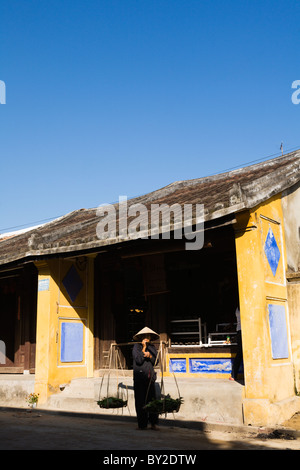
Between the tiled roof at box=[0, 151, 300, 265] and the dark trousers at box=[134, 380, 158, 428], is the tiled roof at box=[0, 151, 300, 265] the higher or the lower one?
the higher one

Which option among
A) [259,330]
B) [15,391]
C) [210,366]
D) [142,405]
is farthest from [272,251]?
[15,391]

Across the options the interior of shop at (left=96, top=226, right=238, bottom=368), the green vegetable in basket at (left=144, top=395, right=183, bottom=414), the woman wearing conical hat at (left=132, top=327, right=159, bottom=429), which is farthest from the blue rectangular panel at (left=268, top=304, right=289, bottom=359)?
the woman wearing conical hat at (left=132, top=327, right=159, bottom=429)

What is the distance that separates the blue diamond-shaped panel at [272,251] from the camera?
29.1 feet

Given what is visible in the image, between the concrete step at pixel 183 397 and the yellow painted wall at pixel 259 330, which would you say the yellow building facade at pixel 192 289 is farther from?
the concrete step at pixel 183 397

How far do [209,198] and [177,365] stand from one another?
4027 mm

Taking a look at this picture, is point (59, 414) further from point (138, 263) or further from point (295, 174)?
point (295, 174)

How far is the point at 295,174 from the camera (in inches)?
403

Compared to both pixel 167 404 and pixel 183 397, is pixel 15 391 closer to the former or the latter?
pixel 167 404

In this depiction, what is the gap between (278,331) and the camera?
28.7 ft

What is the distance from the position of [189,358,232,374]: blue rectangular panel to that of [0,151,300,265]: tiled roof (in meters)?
3.39

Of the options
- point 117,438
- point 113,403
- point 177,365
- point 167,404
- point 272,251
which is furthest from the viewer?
point 177,365

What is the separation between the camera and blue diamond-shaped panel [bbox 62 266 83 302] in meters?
11.7

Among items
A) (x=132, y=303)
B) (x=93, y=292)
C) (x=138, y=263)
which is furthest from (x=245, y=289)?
(x=93, y=292)

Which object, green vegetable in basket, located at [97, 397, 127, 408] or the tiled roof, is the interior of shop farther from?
green vegetable in basket, located at [97, 397, 127, 408]
